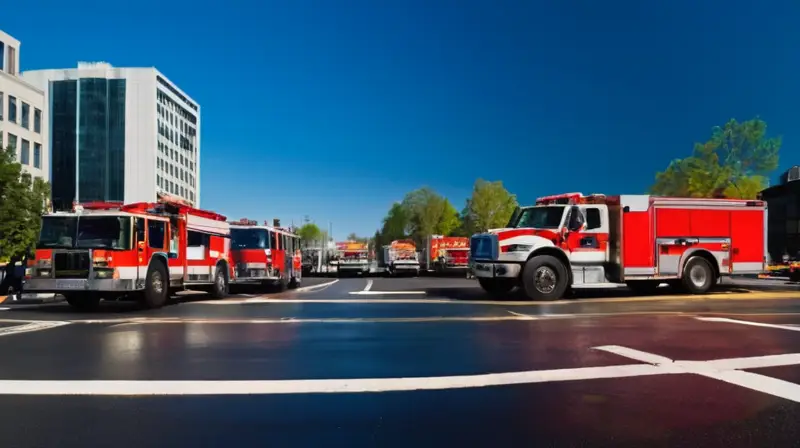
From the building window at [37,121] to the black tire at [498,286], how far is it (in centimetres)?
5912

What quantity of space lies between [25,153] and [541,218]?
5911cm

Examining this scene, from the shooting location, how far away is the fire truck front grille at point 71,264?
13859mm

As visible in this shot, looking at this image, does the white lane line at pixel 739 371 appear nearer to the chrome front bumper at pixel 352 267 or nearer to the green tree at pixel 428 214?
the chrome front bumper at pixel 352 267

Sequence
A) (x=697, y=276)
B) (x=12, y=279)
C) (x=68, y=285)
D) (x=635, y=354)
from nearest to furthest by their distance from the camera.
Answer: (x=635, y=354) < (x=68, y=285) < (x=697, y=276) < (x=12, y=279)

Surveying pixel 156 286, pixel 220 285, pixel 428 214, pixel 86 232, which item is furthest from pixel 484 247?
pixel 428 214

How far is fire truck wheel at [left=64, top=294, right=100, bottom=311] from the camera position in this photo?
49.5 ft

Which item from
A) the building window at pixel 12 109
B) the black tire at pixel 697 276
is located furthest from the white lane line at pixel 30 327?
the building window at pixel 12 109

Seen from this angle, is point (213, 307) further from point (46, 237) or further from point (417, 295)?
point (417, 295)

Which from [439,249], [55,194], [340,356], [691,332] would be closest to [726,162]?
[439,249]

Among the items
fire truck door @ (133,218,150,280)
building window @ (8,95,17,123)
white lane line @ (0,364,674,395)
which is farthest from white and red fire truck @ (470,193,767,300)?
building window @ (8,95,17,123)

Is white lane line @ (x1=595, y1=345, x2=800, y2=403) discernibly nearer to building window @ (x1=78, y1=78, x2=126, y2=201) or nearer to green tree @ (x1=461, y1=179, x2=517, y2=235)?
green tree @ (x1=461, y1=179, x2=517, y2=235)

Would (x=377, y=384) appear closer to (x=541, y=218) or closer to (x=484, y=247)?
(x=484, y=247)

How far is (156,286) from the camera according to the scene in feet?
49.8

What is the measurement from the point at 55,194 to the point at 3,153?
238 ft
